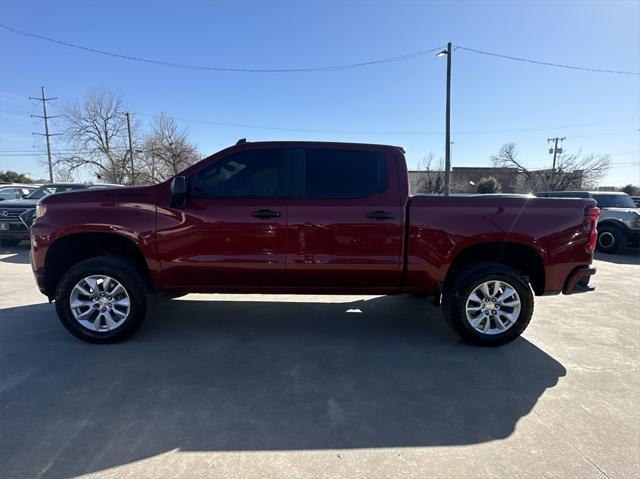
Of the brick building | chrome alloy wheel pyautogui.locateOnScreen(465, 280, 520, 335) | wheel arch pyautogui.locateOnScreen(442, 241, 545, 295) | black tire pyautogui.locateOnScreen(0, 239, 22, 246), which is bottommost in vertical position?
black tire pyautogui.locateOnScreen(0, 239, 22, 246)

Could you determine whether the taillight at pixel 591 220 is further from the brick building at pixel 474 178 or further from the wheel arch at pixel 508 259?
the brick building at pixel 474 178

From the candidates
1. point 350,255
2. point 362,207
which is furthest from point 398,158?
point 350,255

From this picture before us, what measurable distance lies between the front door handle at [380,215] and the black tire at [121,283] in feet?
7.84

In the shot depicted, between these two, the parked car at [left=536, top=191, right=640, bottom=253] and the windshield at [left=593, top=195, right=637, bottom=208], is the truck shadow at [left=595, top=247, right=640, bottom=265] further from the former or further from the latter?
the windshield at [left=593, top=195, right=637, bottom=208]

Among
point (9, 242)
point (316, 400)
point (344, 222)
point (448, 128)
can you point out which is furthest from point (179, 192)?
point (448, 128)

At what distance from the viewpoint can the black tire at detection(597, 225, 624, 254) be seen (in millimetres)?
10531

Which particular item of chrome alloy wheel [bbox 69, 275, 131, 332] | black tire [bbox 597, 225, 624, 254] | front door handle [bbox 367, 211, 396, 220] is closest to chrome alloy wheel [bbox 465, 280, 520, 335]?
front door handle [bbox 367, 211, 396, 220]

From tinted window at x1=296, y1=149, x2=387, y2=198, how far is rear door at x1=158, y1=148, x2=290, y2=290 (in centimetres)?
26

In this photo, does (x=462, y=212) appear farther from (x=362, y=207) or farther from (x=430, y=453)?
(x=430, y=453)

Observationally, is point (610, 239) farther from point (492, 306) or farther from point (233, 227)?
point (233, 227)

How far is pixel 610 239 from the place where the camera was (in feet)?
35.2

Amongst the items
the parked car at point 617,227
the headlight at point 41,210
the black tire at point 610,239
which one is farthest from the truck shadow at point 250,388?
the black tire at point 610,239

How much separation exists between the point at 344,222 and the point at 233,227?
1100mm

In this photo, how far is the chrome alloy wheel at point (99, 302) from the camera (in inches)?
149
